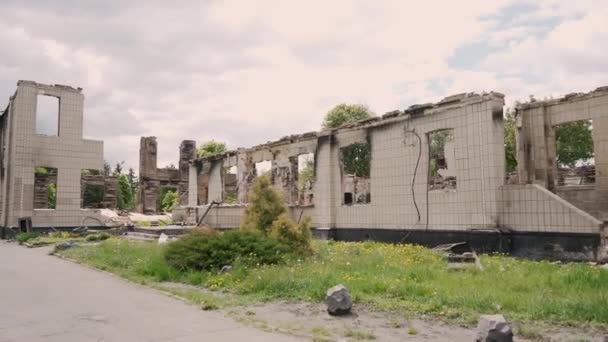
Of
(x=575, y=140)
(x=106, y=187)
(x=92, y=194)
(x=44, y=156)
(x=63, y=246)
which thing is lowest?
(x=63, y=246)

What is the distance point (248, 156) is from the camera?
76.5 feet

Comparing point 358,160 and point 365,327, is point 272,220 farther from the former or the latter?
point 358,160

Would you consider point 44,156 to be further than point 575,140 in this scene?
No

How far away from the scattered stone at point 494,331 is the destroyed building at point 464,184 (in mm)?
7170

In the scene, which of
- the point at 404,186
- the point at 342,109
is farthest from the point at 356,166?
the point at 404,186

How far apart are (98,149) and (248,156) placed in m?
8.06

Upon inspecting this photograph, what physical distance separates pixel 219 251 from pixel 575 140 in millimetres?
27025

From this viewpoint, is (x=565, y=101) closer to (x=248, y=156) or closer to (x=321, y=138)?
(x=321, y=138)

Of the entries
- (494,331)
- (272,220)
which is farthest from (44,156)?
(494,331)

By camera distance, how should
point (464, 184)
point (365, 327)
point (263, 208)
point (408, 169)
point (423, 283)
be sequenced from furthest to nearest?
point (408, 169)
point (464, 184)
point (263, 208)
point (423, 283)
point (365, 327)

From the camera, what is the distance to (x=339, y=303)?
6.78 metres

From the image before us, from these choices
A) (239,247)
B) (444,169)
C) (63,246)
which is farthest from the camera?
(444,169)

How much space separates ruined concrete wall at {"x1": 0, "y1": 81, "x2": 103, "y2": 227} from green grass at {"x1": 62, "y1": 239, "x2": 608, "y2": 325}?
43.5 ft

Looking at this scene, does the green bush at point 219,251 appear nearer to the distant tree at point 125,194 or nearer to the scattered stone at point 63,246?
the scattered stone at point 63,246
